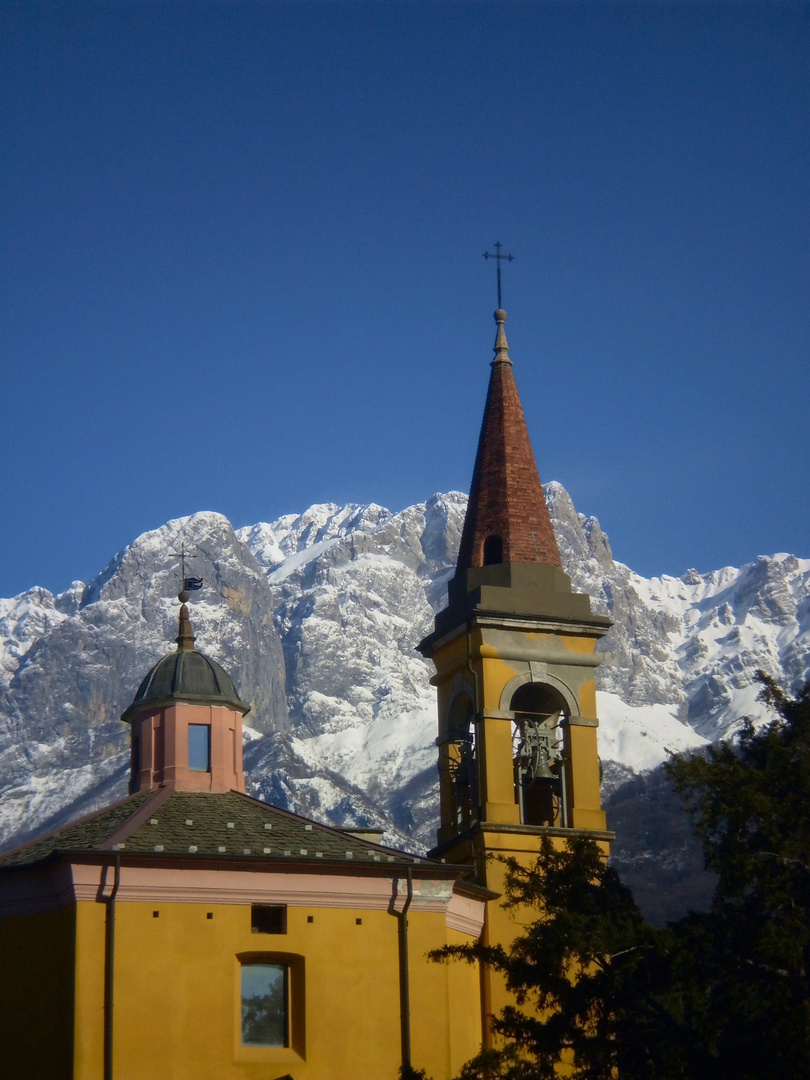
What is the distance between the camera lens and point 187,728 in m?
39.8

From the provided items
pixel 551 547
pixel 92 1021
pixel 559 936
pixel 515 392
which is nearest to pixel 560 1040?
pixel 559 936

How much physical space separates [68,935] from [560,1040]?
27.6 feet

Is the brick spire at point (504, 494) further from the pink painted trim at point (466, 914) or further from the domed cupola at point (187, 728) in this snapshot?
the pink painted trim at point (466, 914)

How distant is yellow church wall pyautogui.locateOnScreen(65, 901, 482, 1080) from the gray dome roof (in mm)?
8036

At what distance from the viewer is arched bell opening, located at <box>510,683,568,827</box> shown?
131 feet

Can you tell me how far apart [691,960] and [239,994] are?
7714mm

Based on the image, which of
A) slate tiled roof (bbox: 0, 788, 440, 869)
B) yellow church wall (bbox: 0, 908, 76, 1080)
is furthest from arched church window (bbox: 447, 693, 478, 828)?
yellow church wall (bbox: 0, 908, 76, 1080)

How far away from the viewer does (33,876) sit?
108 ft

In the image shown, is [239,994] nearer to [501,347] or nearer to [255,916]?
[255,916]

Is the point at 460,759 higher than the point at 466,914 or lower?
higher

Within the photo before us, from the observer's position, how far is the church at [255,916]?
104 feet

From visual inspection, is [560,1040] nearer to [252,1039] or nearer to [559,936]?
[559,936]

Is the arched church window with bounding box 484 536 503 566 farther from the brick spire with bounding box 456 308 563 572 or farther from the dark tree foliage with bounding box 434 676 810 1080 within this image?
the dark tree foliage with bounding box 434 676 810 1080

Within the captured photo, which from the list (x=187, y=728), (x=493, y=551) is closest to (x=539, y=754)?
(x=493, y=551)
